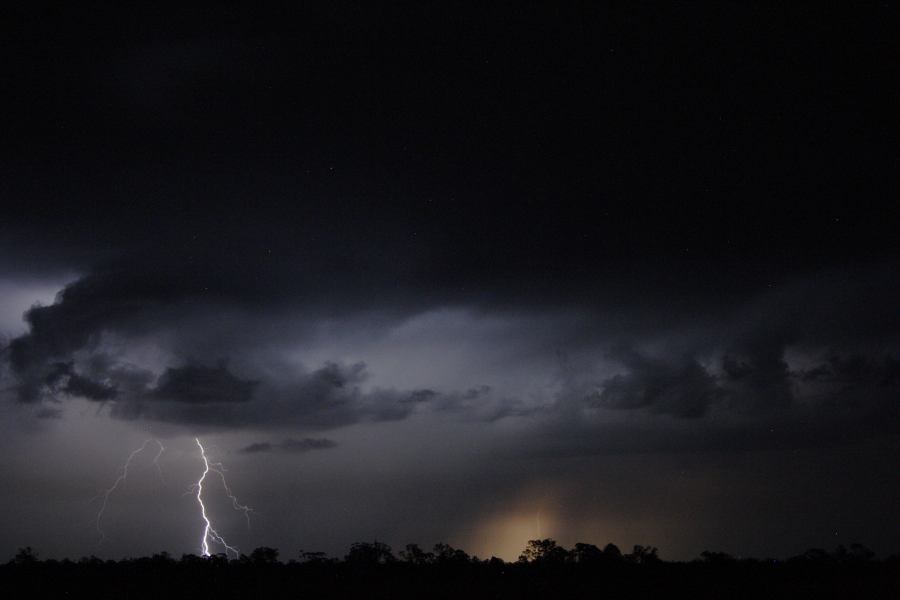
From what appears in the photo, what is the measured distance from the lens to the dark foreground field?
188 feet

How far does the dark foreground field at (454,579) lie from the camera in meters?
57.3

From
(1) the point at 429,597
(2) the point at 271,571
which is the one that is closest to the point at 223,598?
Answer: (1) the point at 429,597

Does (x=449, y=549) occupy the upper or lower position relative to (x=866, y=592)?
upper

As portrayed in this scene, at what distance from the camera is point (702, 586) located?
203ft

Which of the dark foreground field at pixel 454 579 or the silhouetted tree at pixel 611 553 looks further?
the silhouetted tree at pixel 611 553

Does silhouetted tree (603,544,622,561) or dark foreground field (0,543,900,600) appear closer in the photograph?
dark foreground field (0,543,900,600)

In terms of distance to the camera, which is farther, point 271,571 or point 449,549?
point 449,549

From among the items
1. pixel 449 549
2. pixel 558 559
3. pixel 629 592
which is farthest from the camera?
pixel 449 549

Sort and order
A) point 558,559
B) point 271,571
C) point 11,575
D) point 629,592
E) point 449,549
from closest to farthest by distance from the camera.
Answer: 1. point 629,592
2. point 11,575
3. point 271,571
4. point 558,559
5. point 449,549

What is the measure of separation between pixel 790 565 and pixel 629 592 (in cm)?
2696

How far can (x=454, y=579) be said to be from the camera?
7400cm

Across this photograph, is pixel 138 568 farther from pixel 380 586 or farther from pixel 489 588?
pixel 489 588

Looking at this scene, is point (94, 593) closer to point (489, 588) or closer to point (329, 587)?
point (329, 587)

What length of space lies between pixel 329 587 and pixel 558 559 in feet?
144
